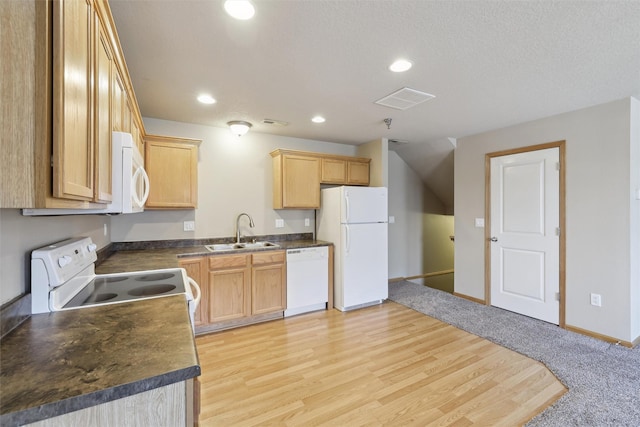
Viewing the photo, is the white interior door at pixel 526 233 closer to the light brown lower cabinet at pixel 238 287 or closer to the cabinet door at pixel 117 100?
the light brown lower cabinet at pixel 238 287

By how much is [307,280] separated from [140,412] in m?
2.88

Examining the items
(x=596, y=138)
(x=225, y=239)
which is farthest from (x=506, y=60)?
(x=225, y=239)

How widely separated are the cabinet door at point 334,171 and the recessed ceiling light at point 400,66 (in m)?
2.05

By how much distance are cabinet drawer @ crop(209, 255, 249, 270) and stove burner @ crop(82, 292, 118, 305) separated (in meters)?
1.54

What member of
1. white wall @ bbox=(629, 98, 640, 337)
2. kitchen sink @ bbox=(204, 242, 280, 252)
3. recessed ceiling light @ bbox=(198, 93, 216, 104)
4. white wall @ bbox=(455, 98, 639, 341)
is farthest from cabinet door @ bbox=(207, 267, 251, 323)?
white wall @ bbox=(629, 98, 640, 337)

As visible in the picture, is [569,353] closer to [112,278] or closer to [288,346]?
[288,346]

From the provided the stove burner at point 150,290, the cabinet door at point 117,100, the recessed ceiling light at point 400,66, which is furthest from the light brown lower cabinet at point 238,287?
the recessed ceiling light at point 400,66

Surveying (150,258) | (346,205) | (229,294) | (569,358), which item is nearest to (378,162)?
(346,205)

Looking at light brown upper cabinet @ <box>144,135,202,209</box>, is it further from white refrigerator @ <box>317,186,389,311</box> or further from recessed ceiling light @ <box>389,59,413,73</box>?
recessed ceiling light @ <box>389,59,413,73</box>

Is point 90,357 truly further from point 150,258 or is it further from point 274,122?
point 274,122

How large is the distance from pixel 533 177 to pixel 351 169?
89.5 inches

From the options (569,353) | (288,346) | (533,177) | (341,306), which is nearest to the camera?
(569,353)

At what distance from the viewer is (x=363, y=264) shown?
3.84 meters

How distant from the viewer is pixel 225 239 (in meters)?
3.74
